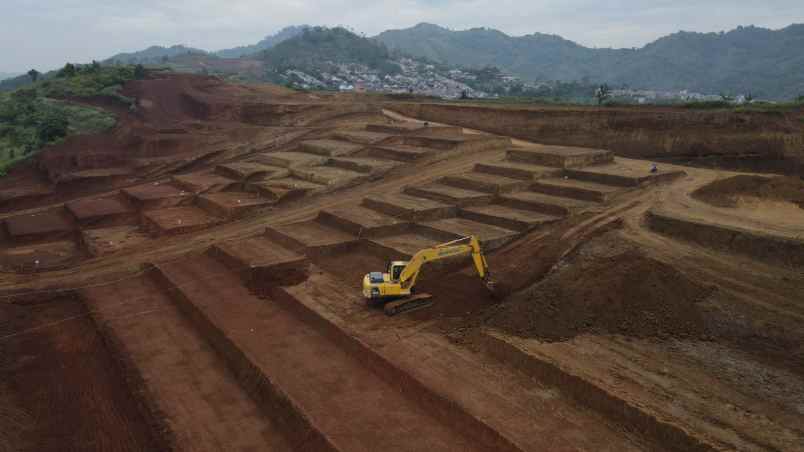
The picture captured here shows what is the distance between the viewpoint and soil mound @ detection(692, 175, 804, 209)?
59.1ft

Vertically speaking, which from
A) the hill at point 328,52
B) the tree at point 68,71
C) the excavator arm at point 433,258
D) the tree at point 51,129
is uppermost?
Answer: the hill at point 328,52

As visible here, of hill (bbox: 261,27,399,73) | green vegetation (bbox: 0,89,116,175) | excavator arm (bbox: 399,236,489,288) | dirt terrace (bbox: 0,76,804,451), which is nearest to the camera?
dirt terrace (bbox: 0,76,804,451)

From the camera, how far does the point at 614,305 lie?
12.0 meters

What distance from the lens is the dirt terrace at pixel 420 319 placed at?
9088 millimetres

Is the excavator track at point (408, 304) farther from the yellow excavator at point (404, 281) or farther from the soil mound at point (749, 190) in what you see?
the soil mound at point (749, 190)

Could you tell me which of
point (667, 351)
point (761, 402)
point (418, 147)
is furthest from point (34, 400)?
point (418, 147)

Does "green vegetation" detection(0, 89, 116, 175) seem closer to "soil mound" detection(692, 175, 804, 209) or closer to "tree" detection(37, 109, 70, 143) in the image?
"tree" detection(37, 109, 70, 143)

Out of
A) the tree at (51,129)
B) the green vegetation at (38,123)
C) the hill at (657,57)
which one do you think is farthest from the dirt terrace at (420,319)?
the hill at (657,57)

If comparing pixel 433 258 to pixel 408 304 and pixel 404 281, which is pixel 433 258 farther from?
pixel 408 304

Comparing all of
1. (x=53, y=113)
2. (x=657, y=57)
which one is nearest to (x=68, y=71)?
(x=53, y=113)

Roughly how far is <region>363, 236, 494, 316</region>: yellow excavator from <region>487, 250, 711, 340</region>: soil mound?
1315 mm

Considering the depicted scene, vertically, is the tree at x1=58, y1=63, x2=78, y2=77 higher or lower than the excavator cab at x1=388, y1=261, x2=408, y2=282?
higher

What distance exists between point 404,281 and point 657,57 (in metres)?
141

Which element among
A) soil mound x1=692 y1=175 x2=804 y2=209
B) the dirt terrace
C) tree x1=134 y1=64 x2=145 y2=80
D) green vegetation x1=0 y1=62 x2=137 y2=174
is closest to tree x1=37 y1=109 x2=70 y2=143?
green vegetation x1=0 y1=62 x2=137 y2=174
